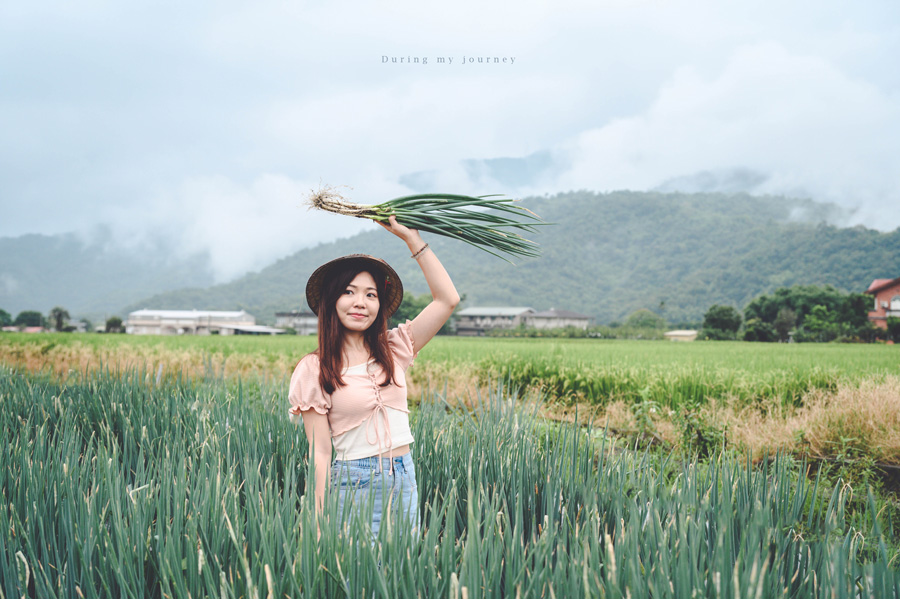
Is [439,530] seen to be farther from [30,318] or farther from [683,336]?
[683,336]

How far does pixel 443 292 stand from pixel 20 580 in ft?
5.10

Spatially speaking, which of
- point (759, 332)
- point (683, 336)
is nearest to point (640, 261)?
point (683, 336)

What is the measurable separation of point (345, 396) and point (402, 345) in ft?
1.21

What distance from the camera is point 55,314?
29.2m

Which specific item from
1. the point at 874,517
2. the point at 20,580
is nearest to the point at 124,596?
the point at 20,580

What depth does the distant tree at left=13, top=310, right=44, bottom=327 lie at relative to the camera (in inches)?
1177

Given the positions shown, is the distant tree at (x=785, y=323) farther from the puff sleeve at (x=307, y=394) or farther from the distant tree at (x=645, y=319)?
the distant tree at (x=645, y=319)

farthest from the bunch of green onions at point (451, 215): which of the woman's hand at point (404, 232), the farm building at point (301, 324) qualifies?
the farm building at point (301, 324)

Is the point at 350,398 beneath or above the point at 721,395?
above

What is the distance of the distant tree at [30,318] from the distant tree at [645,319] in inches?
1894

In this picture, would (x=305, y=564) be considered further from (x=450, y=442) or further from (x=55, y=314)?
(x=55, y=314)

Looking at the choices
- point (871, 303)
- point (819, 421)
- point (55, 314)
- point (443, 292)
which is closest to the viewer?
point (443, 292)

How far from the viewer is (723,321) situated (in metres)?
35.3

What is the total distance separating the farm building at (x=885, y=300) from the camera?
11.4m
